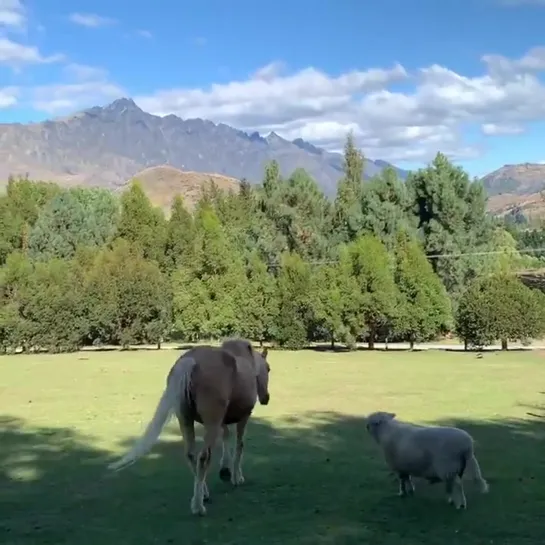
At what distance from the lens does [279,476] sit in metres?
9.65

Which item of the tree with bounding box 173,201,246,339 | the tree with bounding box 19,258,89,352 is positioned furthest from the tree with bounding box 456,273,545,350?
the tree with bounding box 19,258,89,352

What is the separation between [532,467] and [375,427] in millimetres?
2423

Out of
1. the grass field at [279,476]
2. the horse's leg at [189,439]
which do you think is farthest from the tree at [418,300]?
the horse's leg at [189,439]

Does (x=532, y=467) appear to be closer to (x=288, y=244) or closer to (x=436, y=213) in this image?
(x=436, y=213)

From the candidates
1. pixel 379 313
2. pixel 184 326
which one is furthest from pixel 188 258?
pixel 379 313

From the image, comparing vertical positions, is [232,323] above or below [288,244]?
below

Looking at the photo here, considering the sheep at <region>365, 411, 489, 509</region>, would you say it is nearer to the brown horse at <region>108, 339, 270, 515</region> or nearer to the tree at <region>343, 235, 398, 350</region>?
the brown horse at <region>108, 339, 270, 515</region>

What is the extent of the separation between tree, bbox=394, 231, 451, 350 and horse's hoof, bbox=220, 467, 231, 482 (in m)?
32.1

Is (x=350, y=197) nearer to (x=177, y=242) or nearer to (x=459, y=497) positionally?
(x=177, y=242)

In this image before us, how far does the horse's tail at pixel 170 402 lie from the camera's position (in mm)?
8156

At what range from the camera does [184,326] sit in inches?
1756

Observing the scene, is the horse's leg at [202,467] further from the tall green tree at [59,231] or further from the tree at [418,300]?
the tall green tree at [59,231]

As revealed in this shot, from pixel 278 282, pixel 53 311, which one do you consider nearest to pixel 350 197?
pixel 278 282

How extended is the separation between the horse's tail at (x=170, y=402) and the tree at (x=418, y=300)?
3338 cm
